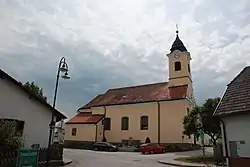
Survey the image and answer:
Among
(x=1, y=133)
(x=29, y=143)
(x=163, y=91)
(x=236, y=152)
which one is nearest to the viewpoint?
(x=1, y=133)

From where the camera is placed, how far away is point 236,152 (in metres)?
15.2

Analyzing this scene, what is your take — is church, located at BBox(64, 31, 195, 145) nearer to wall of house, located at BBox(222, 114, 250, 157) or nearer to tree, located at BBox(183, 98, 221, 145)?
tree, located at BBox(183, 98, 221, 145)

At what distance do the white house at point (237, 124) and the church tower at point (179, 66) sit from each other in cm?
2772

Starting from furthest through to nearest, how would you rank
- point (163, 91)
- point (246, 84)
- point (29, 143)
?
point (163, 91), point (29, 143), point (246, 84)

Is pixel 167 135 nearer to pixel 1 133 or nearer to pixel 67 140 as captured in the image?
pixel 67 140

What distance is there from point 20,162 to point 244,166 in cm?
1171

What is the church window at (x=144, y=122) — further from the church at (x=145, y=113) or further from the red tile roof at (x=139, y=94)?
the red tile roof at (x=139, y=94)

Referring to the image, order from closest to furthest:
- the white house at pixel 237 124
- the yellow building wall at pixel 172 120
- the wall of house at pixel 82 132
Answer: the white house at pixel 237 124 < the yellow building wall at pixel 172 120 < the wall of house at pixel 82 132

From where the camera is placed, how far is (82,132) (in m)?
45.2

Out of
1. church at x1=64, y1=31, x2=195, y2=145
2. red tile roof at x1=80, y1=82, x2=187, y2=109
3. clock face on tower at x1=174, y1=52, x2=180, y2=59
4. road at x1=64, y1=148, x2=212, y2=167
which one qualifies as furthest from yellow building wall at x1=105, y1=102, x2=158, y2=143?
road at x1=64, y1=148, x2=212, y2=167

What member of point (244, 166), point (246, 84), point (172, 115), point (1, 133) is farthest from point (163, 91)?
point (1, 133)

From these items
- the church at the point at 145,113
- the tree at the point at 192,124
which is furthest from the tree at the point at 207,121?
the church at the point at 145,113

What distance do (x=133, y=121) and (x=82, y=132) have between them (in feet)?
30.5

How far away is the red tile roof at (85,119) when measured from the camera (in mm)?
45316
